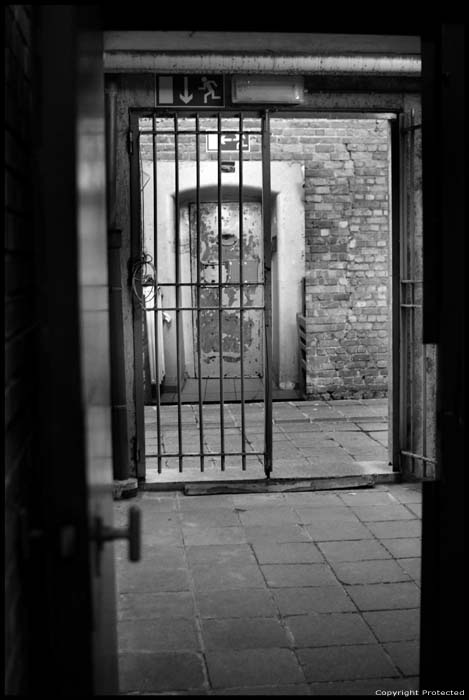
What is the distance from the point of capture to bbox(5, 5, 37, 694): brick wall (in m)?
1.81

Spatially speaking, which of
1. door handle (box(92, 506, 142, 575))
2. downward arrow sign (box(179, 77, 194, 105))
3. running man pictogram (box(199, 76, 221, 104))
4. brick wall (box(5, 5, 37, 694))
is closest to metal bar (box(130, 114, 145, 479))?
downward arrow sign (box(179, 77, 194, 105))

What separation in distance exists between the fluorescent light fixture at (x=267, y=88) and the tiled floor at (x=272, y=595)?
2.74 meters

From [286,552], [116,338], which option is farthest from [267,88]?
[286,552]

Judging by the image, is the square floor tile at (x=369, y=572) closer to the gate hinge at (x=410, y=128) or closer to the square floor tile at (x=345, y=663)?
the square floor tile at (x=345, y=663)

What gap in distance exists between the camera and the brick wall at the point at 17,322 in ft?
5.93

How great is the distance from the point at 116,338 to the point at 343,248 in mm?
4487

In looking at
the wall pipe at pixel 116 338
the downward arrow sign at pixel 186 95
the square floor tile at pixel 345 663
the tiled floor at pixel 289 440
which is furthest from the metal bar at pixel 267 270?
the square floor tile at pixel 345 663

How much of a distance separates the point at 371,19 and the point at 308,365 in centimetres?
699

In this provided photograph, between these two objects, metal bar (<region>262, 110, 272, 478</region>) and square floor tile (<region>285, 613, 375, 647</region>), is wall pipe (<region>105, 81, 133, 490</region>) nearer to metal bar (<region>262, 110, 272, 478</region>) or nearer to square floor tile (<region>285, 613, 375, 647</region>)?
metal bar (<region>262, 110, 272, 478</region>)

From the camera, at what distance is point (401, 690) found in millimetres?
2971

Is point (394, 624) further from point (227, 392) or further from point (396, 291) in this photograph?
point (227, 392)

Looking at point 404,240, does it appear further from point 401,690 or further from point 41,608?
point 41,608

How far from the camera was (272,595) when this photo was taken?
3916 millimetres

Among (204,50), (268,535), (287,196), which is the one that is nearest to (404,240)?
(204,50)
